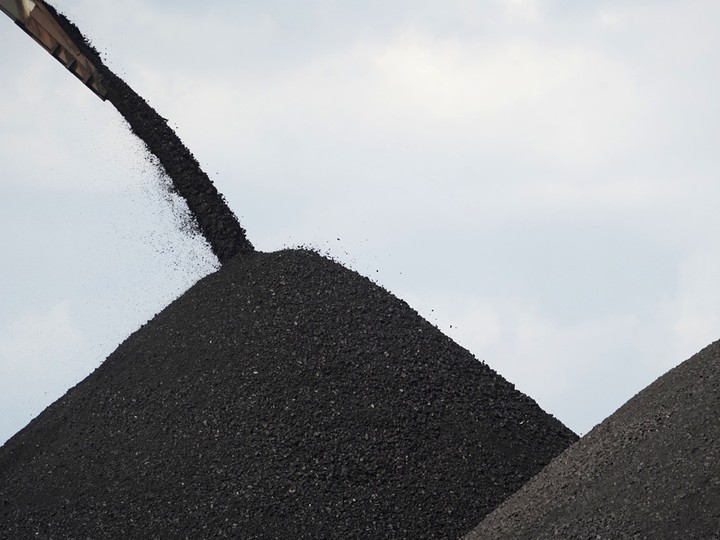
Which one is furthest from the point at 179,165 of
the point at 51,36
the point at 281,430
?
the point at 281,430

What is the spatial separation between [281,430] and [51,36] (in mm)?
4783

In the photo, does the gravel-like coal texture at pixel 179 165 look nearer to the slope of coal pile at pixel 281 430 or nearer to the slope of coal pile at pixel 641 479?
the slope of coal pile at pixel 281 430

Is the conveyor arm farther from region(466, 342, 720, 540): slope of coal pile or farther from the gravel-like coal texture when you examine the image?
region(466, 342, 720, 540): slope of coal pile

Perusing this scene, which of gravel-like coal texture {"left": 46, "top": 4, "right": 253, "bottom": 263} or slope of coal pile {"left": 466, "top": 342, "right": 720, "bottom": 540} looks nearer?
slope of coal pile {"left": 466, "top": 342, "right": 720, "bottom": 540}

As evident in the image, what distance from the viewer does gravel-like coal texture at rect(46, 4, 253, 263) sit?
11461 mm

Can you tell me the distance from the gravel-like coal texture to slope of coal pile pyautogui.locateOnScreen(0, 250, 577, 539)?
65cm

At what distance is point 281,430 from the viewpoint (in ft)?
28.5

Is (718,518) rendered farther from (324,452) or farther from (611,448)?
(324,452)

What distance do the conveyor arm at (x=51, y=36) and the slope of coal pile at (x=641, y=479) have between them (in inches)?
249

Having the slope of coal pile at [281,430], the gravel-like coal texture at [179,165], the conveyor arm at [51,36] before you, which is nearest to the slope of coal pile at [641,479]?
the slope of coal pile at [281,430]

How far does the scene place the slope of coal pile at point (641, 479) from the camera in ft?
20.7

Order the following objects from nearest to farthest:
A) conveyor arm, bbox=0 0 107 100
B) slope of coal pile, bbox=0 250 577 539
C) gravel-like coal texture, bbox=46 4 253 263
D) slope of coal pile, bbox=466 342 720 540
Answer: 1. slope of coal pile, bbox=466 342 720 540
2. slope of coal pile, bbox=0 250 577 539
3. conveyor arm, bbox=0 0 107 100
4. gravel-like coal texture, bbox=46 4 253 263

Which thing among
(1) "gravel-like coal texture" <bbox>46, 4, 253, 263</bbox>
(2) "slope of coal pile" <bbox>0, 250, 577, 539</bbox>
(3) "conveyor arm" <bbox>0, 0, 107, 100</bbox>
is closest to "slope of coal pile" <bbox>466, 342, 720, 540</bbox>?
(2) "slope of coal pile" <bbox>0, 250, 577, 539</bbox>

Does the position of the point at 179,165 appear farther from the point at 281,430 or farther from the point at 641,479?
the point at 641,479
